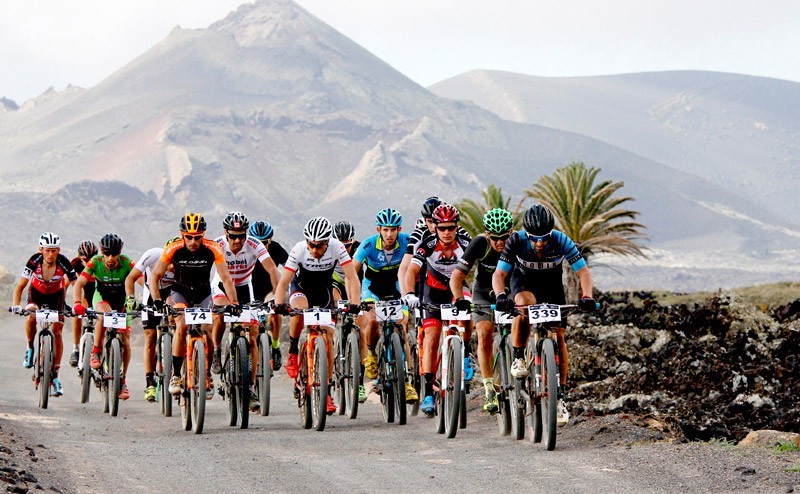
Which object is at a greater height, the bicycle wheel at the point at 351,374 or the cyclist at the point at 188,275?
the cyclist at the point at 188,275

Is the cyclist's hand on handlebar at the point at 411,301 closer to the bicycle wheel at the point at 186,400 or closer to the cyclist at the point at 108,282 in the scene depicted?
the bicycle wheel at the point at 186,400

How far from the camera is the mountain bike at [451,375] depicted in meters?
12.7

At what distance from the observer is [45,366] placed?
57.2ft

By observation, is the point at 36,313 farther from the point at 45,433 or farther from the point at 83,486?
the point at 83,486

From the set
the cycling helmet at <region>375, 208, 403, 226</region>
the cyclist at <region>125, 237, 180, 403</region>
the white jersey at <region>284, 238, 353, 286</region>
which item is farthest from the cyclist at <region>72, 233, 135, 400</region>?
the cycling helmet at <region>375, 208, 403, 226</region>

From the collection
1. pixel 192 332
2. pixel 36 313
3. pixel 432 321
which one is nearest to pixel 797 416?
pixel 432 321

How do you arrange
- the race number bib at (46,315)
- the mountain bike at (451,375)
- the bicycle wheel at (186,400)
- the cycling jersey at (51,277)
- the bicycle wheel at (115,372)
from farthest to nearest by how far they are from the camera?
the cycling jersey at (51,277)
the race number bib at (46,315)
the bicycle wheel at (115,372)
the bicycle wheel at (186,400)
the mountain bike at (451,375)

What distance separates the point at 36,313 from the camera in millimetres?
17062

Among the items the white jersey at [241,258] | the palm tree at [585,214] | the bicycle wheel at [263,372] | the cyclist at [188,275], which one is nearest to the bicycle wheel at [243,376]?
the bicycle wheel at [263,372]

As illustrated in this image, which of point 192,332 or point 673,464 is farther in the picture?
point 192,332

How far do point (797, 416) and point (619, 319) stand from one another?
49.0 feet

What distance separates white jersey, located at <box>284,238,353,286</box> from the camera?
47.8 feet

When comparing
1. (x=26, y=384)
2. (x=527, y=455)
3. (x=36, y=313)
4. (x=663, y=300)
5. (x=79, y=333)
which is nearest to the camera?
(x=527, y=455)

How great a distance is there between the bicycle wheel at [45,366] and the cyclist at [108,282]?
0.73m
